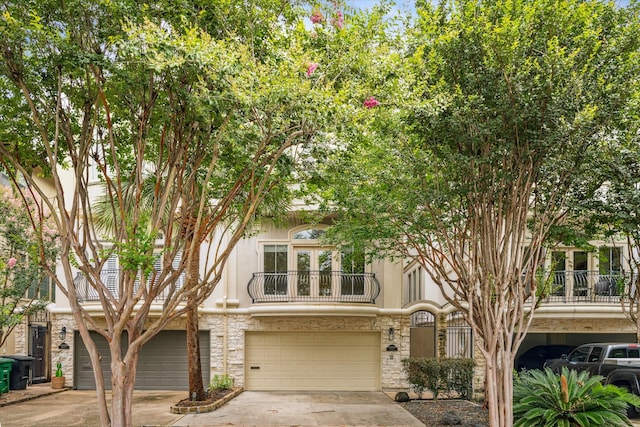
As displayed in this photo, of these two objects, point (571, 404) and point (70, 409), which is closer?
point (571, 404)

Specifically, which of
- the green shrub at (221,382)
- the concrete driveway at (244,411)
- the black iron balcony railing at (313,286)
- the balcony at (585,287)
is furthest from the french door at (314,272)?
the balcony at (585,287)

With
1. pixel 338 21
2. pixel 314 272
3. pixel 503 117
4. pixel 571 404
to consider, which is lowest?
pixel 571 404

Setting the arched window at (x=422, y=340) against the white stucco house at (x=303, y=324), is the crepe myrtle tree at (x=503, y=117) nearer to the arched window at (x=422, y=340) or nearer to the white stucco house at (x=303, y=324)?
the white stucco house at (x=303, y=324)

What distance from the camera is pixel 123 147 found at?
420 inches

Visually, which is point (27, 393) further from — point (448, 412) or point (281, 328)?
point (448, 412)

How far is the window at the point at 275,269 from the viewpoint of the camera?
63.0 ft

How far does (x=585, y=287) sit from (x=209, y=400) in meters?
11.9

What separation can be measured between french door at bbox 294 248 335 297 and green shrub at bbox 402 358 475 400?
4.00 meters

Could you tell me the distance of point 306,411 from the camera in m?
14.9

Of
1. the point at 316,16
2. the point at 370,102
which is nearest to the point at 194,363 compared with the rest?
the point at 370,102

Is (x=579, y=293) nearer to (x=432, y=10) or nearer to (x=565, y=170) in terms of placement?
(x=565, y=170)

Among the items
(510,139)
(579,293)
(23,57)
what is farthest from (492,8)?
(579,293)

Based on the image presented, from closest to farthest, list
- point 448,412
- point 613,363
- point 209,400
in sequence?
point 448,412 → point 613,363 → point 209,400

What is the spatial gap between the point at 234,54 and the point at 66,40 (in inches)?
86.2
